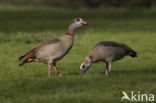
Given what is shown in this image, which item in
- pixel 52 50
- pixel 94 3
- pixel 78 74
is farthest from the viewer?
pixel 94 3

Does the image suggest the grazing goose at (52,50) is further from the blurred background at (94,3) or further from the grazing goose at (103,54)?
the blurred background at (94,3)

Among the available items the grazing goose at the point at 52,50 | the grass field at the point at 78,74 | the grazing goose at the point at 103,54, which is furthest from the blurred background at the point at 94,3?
the grazing goose at the point at 52,50

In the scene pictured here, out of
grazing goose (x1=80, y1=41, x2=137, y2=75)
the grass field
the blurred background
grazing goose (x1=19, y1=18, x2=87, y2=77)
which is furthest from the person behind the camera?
the blurred background

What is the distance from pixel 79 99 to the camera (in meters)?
7.28

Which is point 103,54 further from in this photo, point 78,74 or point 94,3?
point 94,3

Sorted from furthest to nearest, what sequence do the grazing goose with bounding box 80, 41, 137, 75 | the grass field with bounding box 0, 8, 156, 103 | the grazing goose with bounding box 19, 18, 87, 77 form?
1. the grazing goose with bounding box 80, 41, 137, 75
2. the grazing goose with bounding box 19, 18, 87, 77
3. the grass field with bounding box 0, 8, 156, 103

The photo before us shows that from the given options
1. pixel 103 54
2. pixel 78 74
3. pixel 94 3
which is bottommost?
pixel 78 74

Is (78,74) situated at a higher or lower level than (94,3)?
lower

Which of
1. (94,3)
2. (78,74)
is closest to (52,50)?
(78,74)

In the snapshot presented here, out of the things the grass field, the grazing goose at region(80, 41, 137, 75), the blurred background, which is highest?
the blurred background

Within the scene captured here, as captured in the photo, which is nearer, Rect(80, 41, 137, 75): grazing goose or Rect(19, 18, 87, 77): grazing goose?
Rect(19, 18, 87, 77): grazing goose

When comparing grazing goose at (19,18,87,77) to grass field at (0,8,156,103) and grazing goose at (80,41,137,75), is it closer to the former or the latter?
grass field at (0,8,156,103)

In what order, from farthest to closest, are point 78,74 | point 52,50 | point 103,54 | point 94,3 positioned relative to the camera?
point 94,3 → point 78,74 → point 103,54 → point 52,50

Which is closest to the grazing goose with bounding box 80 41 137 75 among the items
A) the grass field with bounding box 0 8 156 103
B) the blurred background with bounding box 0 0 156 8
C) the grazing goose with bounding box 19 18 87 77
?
the grass field with bounding box 0 8 156 103
